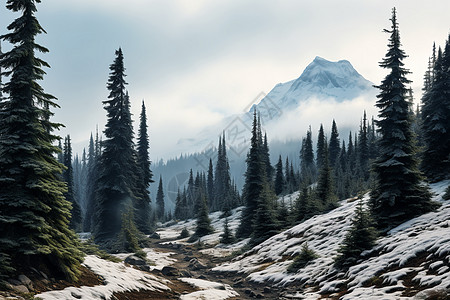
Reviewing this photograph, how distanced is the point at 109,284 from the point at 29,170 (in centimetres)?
589

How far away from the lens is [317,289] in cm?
1569

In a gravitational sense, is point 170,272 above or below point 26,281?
below

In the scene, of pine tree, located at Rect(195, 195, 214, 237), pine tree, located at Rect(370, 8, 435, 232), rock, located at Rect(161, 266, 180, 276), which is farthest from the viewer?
pine tree, located at Rect(195, 195, 214, 237)

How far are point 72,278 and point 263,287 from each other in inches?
441

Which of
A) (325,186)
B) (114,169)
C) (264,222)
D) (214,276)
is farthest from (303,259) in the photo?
(114,169)

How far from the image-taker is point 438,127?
28.7 metres

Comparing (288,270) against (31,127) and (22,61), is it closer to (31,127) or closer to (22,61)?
(31,127)

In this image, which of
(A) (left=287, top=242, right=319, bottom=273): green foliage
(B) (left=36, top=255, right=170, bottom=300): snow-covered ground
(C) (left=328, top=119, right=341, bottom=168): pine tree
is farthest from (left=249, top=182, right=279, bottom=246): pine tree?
(C) (left=328, top=119, right=341, bottom=168): pine tree

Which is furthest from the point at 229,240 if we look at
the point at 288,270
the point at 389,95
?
the point at 389,95

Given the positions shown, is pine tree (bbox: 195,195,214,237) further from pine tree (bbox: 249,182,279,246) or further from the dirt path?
pine tree (bbox: 249,182,279,246)

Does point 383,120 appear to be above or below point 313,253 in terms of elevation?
above

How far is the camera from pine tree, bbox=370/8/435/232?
20047 mm

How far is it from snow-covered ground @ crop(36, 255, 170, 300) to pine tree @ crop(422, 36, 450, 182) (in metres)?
24.7

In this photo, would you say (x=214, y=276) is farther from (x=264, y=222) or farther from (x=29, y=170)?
(x=29, y=170)
